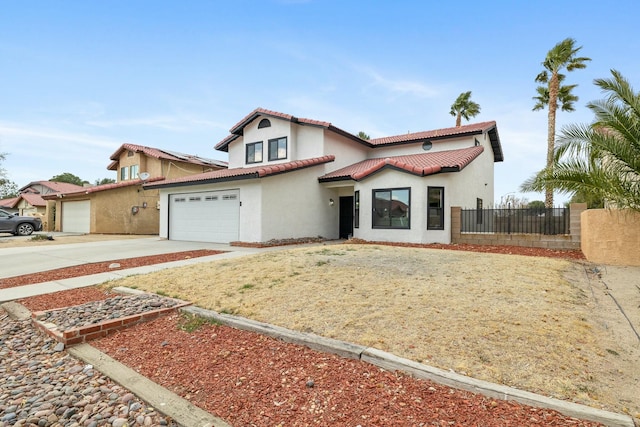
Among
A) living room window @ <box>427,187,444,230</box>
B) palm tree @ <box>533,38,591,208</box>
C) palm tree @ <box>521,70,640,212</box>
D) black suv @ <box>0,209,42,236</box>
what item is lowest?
black suv @ <box>0,209,42,236</box>

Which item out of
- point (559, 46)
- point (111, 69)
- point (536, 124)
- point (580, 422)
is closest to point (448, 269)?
point (580, 422)

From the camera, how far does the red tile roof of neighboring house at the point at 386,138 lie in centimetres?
1722

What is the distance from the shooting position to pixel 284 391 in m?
2.85

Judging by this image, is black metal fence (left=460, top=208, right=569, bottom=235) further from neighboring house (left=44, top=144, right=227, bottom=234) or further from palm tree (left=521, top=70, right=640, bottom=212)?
neighboring house (left=44, top=144, right=227, bottom=234)

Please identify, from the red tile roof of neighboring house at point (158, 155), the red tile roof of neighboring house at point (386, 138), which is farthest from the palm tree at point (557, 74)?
the red tile roof of neighboring house at point (158, 155)

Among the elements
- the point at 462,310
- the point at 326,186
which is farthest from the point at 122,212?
the point at 462,310

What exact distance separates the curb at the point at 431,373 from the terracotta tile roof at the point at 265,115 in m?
13.9

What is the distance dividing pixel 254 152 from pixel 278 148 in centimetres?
184

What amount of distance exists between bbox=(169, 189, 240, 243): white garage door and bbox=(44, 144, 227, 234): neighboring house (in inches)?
259

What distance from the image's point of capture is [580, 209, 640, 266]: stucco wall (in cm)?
855

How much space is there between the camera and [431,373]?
2873 mm

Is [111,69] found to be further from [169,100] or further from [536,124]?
[536,124]

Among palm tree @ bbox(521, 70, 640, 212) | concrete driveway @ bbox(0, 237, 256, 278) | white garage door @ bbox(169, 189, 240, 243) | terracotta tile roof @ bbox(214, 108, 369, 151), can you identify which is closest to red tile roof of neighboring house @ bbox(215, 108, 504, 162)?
terracotta tile roof @ bbox(214, 108, 369, 151)

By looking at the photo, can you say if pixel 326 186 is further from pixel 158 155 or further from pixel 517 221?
pixel 158 155
